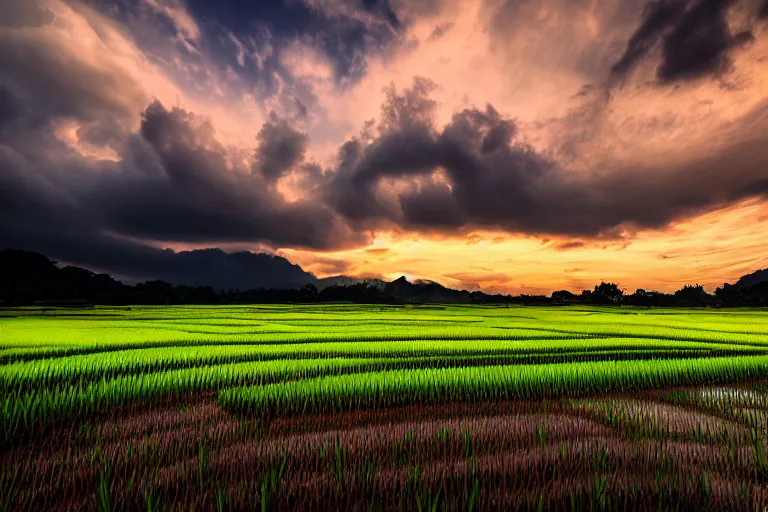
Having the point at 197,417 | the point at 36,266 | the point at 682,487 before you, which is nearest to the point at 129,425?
the point at 197,417

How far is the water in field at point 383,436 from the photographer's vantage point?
9.34 feet

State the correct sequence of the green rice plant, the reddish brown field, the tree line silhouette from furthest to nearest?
the tree line silhouette → the green rice plant → the reddish brown field

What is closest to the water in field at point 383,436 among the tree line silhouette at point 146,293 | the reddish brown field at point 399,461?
the reddish brown field at point 399,461

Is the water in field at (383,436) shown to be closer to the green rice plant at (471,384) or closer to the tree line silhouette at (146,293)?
the green rice plant at (471,384)

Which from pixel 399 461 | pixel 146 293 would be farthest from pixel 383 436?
pixel 146 293

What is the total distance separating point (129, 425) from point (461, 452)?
14.7 feet

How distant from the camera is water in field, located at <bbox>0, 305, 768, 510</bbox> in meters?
2.85

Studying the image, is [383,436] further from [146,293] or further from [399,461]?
[146,293]

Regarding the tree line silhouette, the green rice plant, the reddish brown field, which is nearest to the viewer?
the reddish brown field

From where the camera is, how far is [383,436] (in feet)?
13.8

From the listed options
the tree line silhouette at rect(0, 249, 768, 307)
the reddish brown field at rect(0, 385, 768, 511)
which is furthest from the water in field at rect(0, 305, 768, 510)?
the tree line silhouette at rect(0, 249, 768, 307)

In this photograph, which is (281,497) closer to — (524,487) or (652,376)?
(524,487)

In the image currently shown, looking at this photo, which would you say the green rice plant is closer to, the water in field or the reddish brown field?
the water in field

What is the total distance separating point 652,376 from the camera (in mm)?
7684
